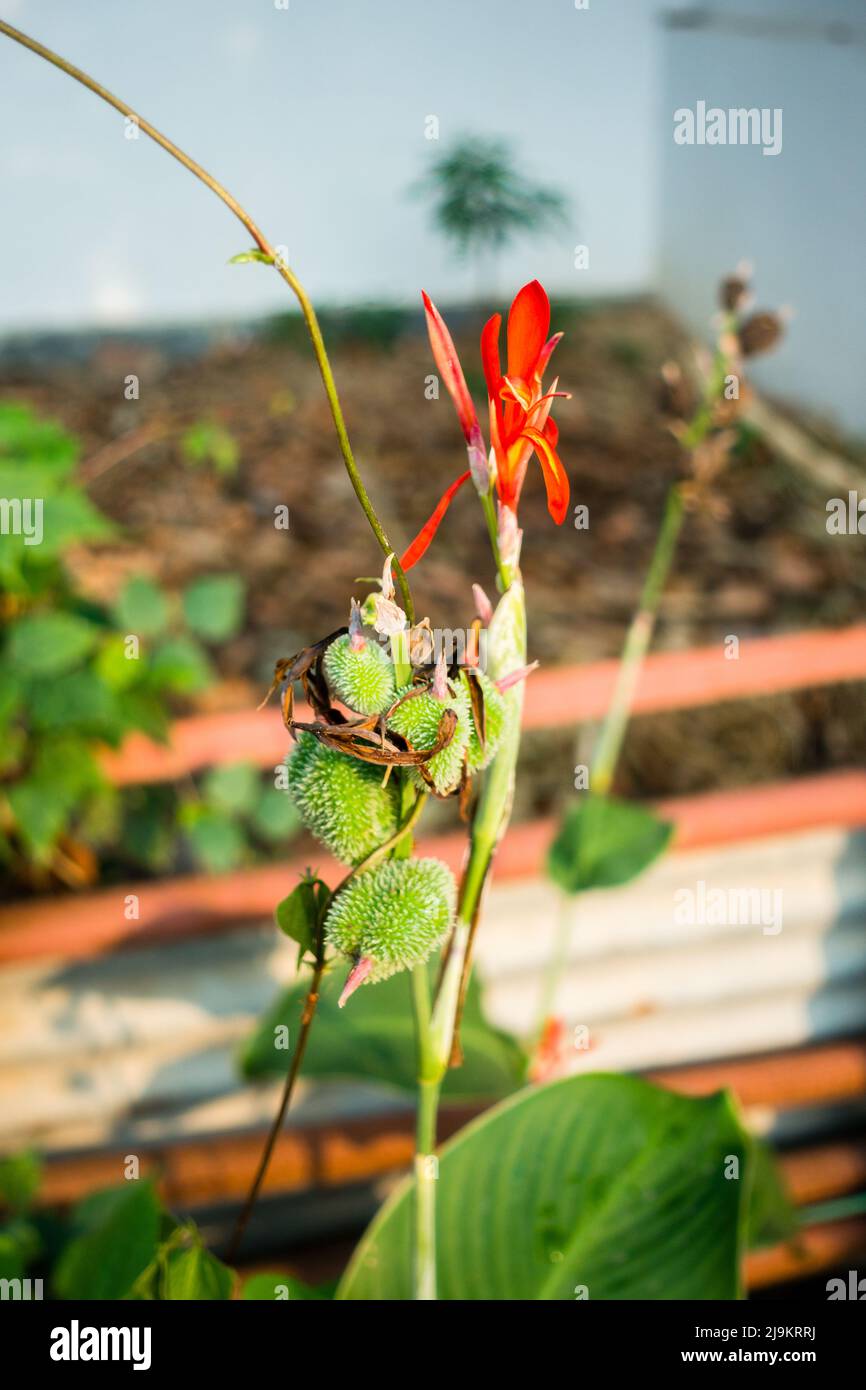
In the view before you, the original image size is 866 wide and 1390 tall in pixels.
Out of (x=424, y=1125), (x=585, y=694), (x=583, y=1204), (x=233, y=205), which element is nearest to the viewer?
(x=233, y=205)

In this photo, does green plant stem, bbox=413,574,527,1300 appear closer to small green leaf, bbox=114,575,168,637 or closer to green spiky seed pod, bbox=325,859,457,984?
green spiky seed pod, bbox=325,859,457,984

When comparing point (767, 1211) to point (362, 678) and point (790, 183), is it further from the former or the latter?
point (790, 183)

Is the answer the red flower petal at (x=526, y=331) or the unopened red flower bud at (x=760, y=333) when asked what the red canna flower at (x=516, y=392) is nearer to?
Result: the red flower petal at (x=526, y=331)

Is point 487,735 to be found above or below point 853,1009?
above

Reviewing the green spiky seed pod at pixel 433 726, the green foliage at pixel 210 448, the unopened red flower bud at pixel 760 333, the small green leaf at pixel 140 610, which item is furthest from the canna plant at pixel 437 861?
the green foliage at pixel 210 448

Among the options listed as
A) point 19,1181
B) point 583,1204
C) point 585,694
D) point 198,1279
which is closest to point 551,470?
point 198,1279

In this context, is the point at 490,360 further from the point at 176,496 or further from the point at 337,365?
the point at 337,365
